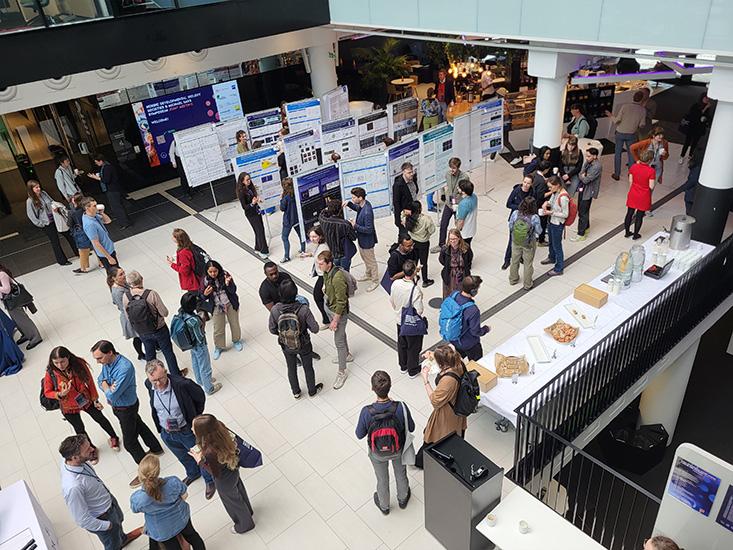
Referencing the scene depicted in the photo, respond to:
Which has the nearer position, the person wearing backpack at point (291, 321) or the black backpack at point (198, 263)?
the person wearing backpack at point (291, 321)

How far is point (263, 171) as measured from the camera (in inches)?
396

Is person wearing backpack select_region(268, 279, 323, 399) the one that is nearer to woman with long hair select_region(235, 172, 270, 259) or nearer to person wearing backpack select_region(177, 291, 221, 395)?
person wearing backpack select_region(177, 291, 221, 395)

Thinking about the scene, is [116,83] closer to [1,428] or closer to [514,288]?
[1,428]

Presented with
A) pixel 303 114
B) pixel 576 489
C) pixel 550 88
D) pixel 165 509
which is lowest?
pixel 576 489

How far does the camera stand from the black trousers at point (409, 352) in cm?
670

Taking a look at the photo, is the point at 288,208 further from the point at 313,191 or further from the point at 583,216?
the point at 583,216

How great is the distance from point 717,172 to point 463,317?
16.2 ft

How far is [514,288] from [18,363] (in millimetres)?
7311

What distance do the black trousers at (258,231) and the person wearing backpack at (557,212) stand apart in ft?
15.4

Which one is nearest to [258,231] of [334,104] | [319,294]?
[319,294]

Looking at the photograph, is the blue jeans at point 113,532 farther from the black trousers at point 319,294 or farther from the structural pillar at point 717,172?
the structural pillar at point 717,172

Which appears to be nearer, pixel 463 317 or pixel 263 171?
pixel 463 317

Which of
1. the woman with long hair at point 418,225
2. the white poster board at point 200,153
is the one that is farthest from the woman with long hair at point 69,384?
the white poster board at point 200,153

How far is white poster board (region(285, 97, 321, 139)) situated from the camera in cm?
1233
